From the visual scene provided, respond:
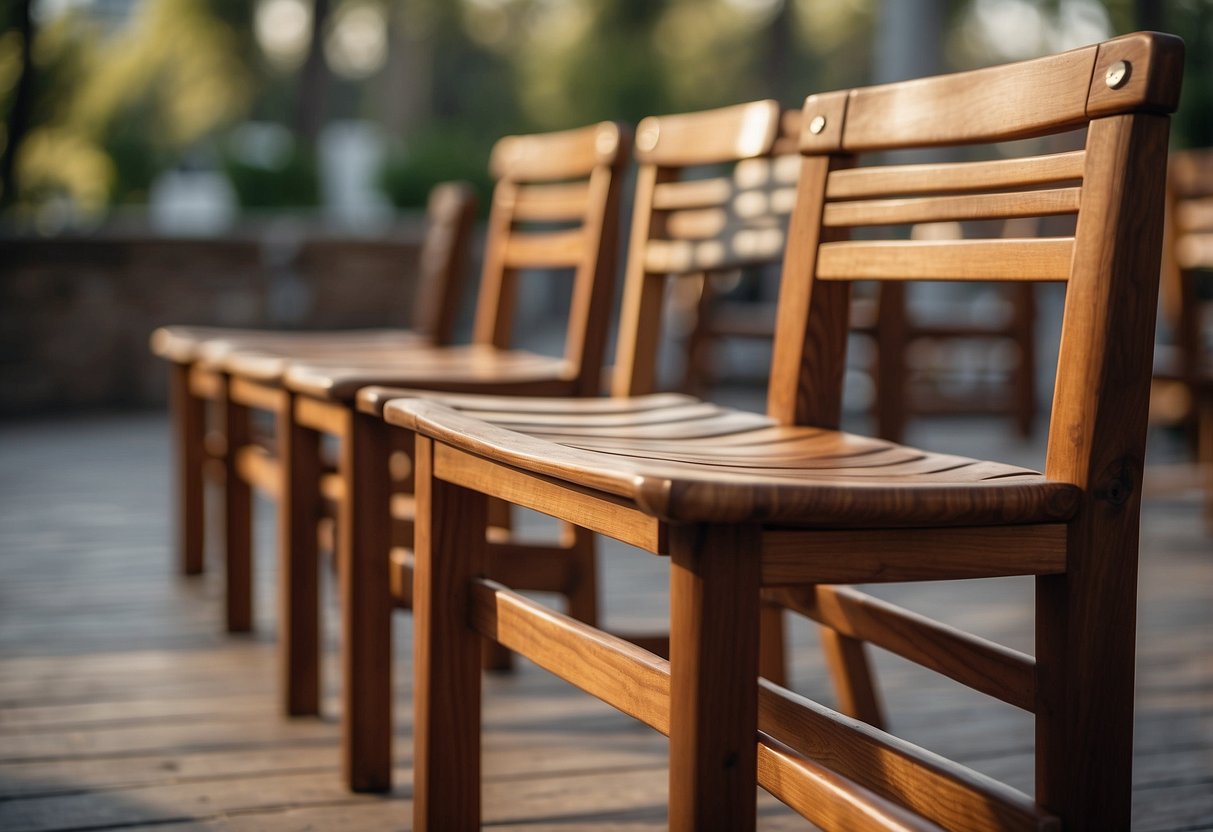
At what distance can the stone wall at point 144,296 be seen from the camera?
18.6ft

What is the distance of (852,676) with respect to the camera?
1664 mm

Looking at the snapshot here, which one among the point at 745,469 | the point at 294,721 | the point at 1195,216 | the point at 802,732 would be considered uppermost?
the point at 1195,216

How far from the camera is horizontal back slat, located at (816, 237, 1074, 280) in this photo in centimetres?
107

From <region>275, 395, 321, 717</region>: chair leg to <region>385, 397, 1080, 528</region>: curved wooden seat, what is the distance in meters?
0.53

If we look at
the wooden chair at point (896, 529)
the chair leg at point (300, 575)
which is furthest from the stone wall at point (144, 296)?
the wooden chair at point (896, 529)

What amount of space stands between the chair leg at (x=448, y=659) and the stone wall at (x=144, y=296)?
4887 millimetres

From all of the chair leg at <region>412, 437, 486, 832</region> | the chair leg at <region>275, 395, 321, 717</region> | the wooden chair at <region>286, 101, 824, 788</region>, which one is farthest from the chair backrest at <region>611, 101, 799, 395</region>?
the chair leg at <region>412, 437, 486, 832</region>

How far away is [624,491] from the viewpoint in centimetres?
87

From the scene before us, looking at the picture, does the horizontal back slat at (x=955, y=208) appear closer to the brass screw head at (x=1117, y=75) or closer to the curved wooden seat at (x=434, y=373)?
the brass screw head at (x=1117, y=75)

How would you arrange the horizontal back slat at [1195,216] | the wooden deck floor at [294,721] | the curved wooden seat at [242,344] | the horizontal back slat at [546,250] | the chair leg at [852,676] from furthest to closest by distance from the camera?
the horizontal back slat at [1195,216], the curved wooden seat at [242,344], the horizontal back slat at [546,250], the chair leg at [852,676], the wooden deck floor at [294,721]

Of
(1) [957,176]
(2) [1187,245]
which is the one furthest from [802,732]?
(2) [1187,245]

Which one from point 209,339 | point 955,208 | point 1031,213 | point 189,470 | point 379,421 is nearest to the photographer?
point 1031,213

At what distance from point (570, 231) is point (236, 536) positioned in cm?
78

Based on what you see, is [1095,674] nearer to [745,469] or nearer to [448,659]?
[745,469]
